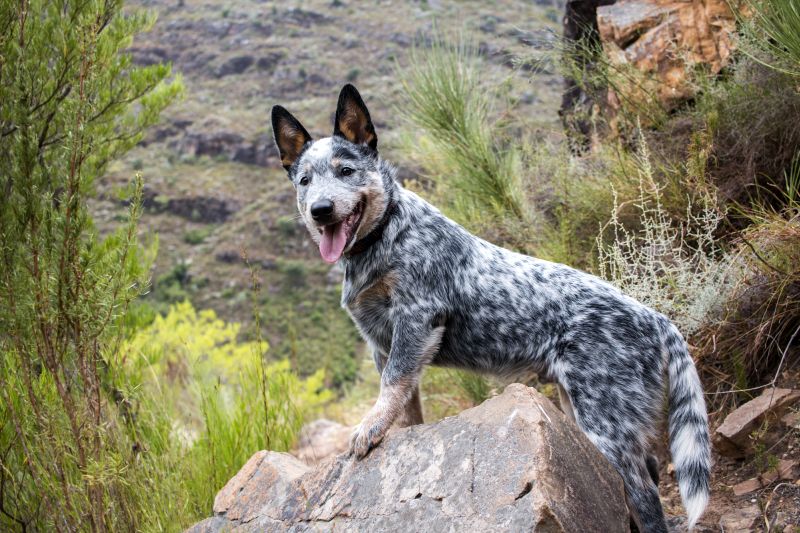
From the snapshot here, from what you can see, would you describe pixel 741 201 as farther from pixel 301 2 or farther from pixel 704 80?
pixel 301 2

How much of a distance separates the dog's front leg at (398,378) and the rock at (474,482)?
0.23 ft

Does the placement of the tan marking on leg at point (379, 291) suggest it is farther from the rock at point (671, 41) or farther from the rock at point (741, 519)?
the rock at point (671, 41)

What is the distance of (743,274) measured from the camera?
14.4 ft

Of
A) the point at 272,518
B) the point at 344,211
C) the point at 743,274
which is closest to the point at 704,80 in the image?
the point at 743,274

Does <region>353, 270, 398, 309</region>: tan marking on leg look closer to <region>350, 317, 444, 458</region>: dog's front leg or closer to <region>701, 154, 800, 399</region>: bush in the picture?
<region>350, 317, 444, 458</region>: dog's front leg

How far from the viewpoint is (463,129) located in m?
6.29

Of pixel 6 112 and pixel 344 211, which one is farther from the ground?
pixel 6 112

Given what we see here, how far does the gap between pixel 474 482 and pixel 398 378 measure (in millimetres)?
637

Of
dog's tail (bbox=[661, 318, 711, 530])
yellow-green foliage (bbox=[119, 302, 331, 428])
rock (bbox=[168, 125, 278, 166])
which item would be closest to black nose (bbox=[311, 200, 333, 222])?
yellow-green foliage (bbox=[119, 302, 331, 428])

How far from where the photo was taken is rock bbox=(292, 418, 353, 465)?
7.79 m

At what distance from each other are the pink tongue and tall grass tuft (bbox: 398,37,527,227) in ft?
9.85

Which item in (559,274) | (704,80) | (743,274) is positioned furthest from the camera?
(704,80)

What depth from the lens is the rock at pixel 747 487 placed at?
3.63 meters

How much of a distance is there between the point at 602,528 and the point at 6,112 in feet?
10.7
